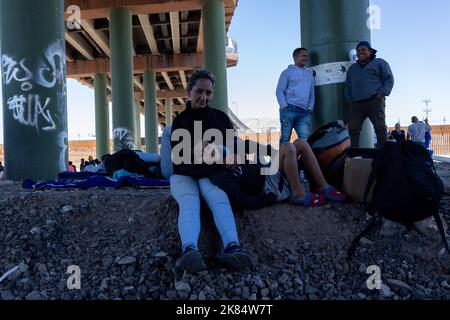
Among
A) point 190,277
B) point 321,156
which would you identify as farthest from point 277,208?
point 190,277

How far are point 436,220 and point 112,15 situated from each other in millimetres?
14373

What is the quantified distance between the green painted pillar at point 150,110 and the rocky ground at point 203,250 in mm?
20150

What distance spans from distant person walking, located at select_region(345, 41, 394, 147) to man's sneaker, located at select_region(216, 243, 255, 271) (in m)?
3.05

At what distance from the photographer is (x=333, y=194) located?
11.3 feet

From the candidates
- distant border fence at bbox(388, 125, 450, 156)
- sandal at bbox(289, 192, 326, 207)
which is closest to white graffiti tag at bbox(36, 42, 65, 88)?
sandal at bbox(289, 192, 326, 207)

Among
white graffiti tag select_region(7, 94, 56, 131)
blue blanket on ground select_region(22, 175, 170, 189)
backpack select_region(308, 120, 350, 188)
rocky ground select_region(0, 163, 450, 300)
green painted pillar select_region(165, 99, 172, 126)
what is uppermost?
green painted pillar select_region(165, 99, 172, 126)

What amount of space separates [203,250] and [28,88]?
5114 mm

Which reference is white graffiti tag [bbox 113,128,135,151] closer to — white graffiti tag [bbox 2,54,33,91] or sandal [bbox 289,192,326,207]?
white graffiti tag [bbox 2,54,33,91]

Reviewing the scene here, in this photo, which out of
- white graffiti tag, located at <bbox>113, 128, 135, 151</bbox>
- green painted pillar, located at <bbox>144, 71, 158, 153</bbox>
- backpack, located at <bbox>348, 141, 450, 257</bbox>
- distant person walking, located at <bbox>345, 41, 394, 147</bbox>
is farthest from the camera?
green painted pillar, located at <bbox>144, 71, 158, 153</bbox>

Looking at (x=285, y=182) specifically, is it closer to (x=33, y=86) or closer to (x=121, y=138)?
(x=33, y=86)

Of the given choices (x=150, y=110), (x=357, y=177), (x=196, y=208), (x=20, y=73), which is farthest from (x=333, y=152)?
(x=150, y=110)

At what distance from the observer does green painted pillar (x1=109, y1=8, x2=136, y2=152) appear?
14984 mm

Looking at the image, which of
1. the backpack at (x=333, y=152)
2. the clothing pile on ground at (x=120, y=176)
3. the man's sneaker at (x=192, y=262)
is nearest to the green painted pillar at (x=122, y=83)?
the clothing pile on ground at (x=120, y=176)

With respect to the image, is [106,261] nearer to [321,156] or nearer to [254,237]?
[254,237]
